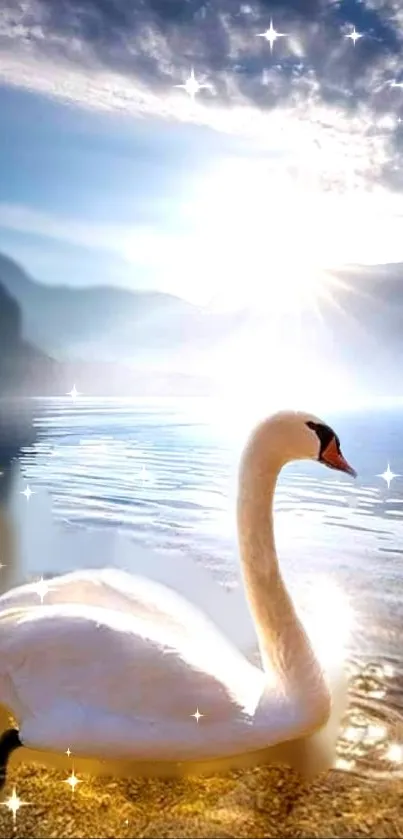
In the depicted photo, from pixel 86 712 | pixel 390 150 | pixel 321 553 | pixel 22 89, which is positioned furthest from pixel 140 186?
pixel 86 712

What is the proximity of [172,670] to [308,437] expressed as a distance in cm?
35

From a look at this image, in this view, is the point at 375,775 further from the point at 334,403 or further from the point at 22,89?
the point at 22,89

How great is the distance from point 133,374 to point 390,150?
577mm

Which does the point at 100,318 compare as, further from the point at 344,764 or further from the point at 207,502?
the point at 344,764

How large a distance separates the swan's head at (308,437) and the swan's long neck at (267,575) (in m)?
0.01

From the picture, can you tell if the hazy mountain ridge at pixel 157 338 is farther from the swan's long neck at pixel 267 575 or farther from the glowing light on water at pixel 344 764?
the glowing light on water at pixel 344 764

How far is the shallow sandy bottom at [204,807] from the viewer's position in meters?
1.05

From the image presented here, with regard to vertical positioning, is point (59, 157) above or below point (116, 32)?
below

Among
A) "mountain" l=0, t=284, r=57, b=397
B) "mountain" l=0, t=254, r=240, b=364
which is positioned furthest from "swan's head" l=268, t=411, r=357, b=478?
"mountain" l=0, t=284, r=57, b=397

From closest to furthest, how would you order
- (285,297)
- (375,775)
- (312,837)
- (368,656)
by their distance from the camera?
(312,837) → (375,775) → (368,656) → (285,297)

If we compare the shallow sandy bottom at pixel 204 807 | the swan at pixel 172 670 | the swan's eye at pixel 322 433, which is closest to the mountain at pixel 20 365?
the swan at pixel 172 670

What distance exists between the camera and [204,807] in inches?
42.5

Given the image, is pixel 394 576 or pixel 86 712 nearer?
pixel 86 712

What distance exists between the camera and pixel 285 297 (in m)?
1.49
